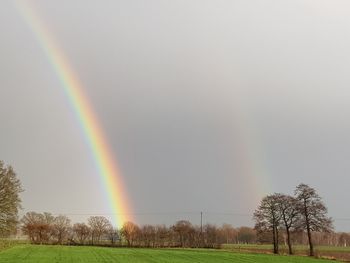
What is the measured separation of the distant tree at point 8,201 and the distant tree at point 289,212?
5255cm

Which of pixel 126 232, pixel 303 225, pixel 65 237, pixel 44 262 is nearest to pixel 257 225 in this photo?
pixel 303 225

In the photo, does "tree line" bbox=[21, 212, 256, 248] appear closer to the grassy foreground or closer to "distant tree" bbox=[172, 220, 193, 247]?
"distant tree" bbox=[172, 220, 193, 247]

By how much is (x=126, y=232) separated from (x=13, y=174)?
79554 mm

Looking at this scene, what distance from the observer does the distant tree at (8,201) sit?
Answer: 71.1 m

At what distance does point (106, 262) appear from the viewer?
165 ft

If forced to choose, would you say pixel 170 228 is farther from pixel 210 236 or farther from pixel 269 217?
pixel 269 217

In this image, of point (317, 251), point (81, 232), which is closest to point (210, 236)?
point (81, 232)

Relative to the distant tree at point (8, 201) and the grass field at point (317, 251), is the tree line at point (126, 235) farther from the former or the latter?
the distant tree at point (8, 201)

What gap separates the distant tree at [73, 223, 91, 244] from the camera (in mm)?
146012

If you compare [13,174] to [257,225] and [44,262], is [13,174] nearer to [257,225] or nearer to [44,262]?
[44,262]

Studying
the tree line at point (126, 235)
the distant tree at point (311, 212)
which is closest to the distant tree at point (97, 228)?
the tree line at point (126, 235)

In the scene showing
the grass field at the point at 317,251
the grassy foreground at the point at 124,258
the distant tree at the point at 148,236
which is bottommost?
the grassy foreground at the point at 124,258

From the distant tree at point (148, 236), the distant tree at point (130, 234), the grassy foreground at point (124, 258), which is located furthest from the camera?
the distant tree at point (130, 234)

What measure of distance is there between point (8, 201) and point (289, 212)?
180 feet
